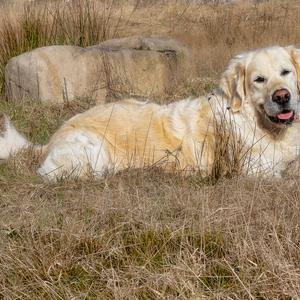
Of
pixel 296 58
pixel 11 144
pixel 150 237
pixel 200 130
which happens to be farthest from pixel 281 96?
pixel 11 144

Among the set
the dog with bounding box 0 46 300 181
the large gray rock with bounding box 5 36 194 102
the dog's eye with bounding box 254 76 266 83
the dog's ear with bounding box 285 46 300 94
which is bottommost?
the large gray rock with bounding box 5 36 194 102

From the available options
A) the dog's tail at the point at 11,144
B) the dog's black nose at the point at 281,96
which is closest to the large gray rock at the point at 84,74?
the dog's tail at the point at 11,144

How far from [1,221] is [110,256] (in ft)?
2.71

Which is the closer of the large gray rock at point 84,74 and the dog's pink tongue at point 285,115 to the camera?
the dog's pink tongue at point 285,115

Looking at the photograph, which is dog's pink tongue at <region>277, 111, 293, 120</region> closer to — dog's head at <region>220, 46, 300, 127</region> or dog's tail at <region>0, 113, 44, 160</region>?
dog's head at <region>220, 46, 300, 127</region>

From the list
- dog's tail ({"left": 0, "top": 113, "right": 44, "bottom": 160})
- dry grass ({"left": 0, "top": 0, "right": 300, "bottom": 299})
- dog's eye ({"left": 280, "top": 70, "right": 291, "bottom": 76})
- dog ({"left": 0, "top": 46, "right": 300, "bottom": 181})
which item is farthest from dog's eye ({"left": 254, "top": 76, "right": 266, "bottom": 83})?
dog's tail ({"left": 0, "top": 113, "right": 44, "bottom": 160})

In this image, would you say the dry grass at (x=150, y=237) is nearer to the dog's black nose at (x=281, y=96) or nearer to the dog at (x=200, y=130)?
the dog at (x=200, y=130)

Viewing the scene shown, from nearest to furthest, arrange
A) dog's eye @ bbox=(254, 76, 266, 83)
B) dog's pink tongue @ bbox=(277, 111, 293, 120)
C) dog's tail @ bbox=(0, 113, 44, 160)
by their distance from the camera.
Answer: dog's pink tongue @ bbox=(277, 111, 293, 120) < dog's eye @ bbox=(254, 76, 266, 83) < dog's tail @ bbox=(0, 113, 44, 160)

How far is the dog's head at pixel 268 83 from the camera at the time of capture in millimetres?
5070

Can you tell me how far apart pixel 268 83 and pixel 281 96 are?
23cm

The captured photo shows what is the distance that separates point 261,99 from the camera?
206 inches

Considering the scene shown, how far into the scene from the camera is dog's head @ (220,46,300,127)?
16.6 ft

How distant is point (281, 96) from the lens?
4988 millimetres

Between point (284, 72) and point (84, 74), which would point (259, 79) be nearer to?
point (284, 72)
